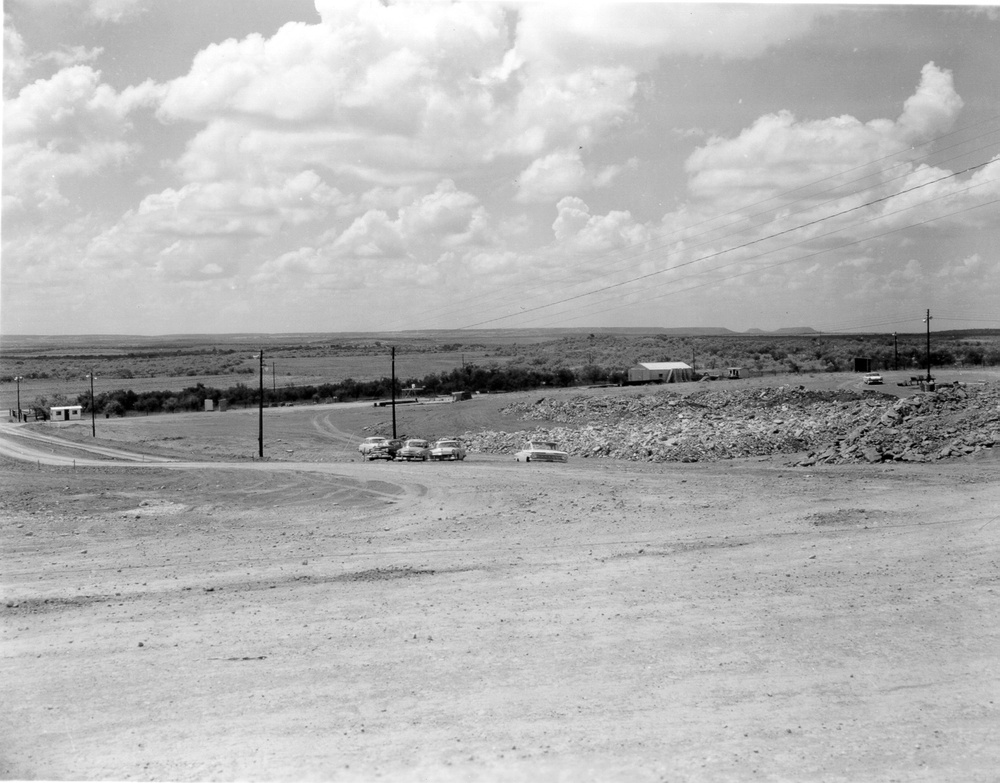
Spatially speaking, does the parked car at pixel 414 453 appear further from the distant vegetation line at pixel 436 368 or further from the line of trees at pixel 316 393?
the line of trees at pixel 316 393

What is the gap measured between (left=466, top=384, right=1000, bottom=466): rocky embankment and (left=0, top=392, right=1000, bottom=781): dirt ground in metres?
12.8

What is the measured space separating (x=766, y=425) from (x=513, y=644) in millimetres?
43636

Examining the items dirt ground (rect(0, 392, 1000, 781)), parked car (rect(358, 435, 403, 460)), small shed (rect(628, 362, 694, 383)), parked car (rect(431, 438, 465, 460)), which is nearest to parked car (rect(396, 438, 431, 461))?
parked car (rect(431, 438, 465, 460))

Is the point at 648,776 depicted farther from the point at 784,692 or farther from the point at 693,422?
the point at 693,422

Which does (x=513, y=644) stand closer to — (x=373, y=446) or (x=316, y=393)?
(x=373, y=446)

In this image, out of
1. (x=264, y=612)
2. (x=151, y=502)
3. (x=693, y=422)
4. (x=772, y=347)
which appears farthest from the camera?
(x=772, y=347)

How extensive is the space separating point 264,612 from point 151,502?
626 inches

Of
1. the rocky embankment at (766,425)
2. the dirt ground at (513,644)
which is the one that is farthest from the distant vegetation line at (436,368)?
the dirt ground at (513,644)

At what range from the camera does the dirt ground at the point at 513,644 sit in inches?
361

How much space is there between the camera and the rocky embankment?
36.5 m

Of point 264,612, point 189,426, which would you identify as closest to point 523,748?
point 264,612

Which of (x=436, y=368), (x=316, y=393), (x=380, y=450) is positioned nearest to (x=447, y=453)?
(x=380, y=450)

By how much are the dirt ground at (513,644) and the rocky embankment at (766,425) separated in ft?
42.1

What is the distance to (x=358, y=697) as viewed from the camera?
10.5 meters
